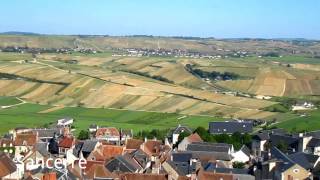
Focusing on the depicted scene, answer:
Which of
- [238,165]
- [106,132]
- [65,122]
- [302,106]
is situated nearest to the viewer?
[238,165]

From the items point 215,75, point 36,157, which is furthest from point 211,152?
point 215,75

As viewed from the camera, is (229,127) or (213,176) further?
(229,127)

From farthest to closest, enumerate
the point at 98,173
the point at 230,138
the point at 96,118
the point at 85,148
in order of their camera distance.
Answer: the point at 96,118 → the point at 230,138 → the point at 85,148 → the point at 98,173

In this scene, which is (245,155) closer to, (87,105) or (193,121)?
(193,121)

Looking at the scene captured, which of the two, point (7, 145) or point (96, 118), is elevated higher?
point (7, 145)

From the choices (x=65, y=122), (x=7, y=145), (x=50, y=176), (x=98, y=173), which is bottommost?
(x=65, y=122)

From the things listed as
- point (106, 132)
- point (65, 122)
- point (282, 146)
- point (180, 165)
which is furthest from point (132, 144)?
point (65, 122)

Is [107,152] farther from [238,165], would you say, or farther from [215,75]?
[215,75]

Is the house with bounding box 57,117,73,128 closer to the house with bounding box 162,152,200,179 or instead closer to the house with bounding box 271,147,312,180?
the house with bounding box 162,152,200,179
